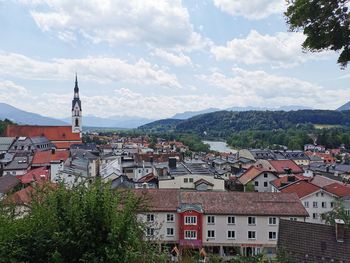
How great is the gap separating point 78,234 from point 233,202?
24011 mm

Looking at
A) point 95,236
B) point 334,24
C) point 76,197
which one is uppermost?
point 334,24

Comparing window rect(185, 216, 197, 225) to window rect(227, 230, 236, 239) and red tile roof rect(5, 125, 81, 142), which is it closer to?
window rect(227, 230, 236, 239)

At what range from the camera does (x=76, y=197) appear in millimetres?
Result: 9688

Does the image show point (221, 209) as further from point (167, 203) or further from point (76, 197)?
point (76, 197)

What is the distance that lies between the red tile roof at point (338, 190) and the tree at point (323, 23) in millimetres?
34029

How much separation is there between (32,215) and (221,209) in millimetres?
22338

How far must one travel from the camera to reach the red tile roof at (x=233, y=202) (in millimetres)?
30688

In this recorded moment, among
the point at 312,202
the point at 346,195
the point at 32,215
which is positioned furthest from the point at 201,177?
the point at 32,215

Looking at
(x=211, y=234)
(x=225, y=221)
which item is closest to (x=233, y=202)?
(x=225, y=221)

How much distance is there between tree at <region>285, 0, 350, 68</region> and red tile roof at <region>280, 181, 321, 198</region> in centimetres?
3228

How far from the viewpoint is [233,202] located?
3161 centimetres

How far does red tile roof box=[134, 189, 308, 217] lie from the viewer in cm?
3069

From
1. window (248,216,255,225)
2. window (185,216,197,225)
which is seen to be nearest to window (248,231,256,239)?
window (248,216,255,225)

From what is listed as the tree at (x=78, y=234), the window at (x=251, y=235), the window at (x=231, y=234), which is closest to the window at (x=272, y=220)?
the window at (x=251, y=235)
